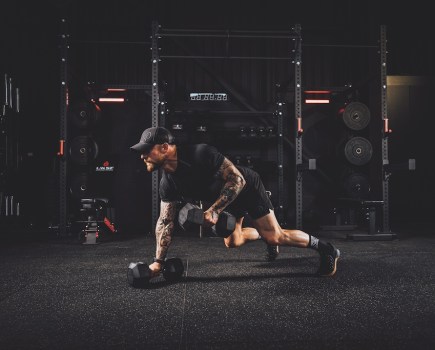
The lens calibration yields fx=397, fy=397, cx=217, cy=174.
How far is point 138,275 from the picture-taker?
97.3 inches

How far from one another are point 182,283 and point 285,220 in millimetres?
3374

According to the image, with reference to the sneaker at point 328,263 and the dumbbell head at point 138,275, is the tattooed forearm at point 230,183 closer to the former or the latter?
the dumbbell head at point 138,275

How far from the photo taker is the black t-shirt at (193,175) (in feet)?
8.45

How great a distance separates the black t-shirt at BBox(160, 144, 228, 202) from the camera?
2.58 m

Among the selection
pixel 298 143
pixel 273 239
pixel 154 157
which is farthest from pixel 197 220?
pixel 298 143

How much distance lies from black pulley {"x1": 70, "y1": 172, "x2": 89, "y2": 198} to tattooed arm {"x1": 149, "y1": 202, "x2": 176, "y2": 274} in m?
3.23

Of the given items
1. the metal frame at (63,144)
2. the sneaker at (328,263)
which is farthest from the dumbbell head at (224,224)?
the metal frame at (63,144)

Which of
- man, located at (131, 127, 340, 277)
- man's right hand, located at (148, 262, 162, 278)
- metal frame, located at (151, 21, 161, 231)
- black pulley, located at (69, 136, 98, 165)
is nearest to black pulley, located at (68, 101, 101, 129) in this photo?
black pulley, located at (69, 136, 98, 165)

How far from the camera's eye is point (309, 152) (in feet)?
22.0

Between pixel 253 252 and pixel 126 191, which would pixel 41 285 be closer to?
pixel 253 252

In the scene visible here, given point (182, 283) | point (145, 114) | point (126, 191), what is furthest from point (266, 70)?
point (182, 283)

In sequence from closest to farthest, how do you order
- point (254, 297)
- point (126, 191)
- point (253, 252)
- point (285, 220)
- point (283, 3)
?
point (254, 297) < point (253, 252) < point (285, 220) < point (126, 191) < point (283, 3)

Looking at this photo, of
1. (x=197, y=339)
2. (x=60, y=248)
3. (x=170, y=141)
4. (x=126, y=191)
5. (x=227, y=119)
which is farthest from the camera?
(x=227, y=119)

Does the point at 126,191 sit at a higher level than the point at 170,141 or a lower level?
lower
